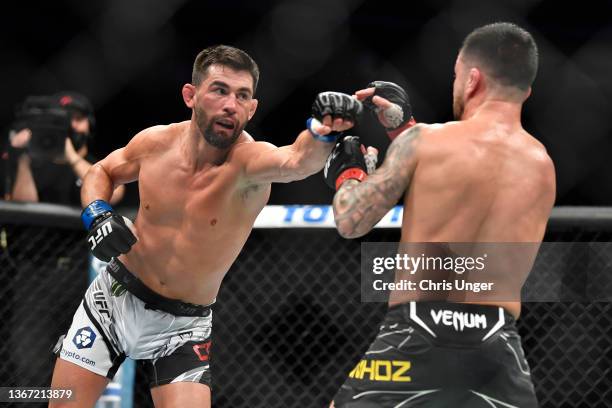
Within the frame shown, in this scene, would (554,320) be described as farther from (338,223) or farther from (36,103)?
(36,103)

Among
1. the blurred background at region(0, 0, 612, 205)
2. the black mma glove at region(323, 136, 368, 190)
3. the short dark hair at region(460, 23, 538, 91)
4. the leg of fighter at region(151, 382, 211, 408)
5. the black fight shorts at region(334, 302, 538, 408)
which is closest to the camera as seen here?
the black fight shorts at region(334, 302, 538, 408)

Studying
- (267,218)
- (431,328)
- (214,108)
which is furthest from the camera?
(267,218)

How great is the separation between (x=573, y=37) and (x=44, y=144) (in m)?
2.38

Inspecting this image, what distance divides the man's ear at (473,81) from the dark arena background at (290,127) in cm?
120

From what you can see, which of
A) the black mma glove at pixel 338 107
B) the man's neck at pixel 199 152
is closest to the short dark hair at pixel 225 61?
the man's neck at pixel 199 152

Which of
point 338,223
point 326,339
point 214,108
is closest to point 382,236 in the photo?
point 326,339

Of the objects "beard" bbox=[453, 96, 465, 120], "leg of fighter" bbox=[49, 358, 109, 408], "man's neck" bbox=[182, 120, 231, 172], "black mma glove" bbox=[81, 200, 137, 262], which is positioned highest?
"man's neck" bbox=[182, 120, 231, 172]

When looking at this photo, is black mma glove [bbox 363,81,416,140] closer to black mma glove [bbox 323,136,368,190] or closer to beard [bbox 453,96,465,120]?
black mma glove [bbox 323,136,368,190]

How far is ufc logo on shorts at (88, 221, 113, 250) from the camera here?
2.26 m

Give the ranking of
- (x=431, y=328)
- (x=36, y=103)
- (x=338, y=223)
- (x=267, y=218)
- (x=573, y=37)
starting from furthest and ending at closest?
(x=573, y=37) → (x=36, y=103) → (x=267, y=218) → (x=338, y=223) → (x=431, y=328)

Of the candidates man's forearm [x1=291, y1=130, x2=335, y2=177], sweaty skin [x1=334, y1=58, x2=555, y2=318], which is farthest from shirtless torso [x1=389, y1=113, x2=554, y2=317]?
man's forearm [x1=291, y1=130, x2=335, y2=177]

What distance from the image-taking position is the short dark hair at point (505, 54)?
176cm

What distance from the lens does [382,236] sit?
10.5ft

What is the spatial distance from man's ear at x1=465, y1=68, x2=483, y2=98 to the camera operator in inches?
65.2
